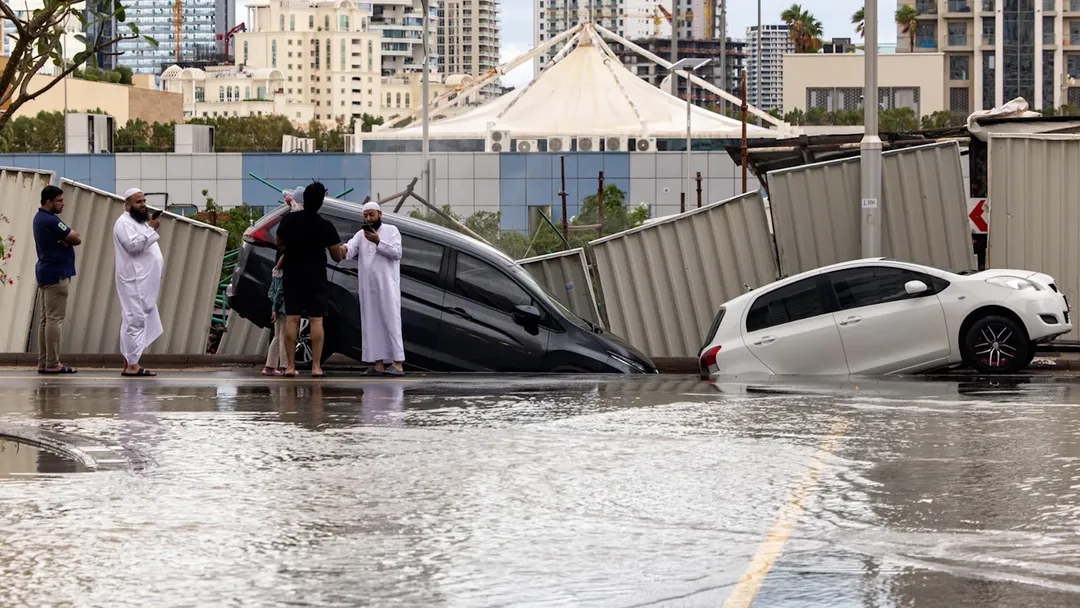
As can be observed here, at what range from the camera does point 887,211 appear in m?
18.1

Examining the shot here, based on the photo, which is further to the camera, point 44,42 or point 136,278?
point 136,278

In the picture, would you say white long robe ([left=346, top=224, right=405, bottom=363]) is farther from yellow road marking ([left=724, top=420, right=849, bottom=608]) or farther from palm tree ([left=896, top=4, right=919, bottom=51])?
palm tree ([left=896, top=4, right=919, bottom=51])

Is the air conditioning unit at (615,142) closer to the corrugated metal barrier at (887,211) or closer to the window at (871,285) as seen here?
the corrugated metal barrier at (887,211)

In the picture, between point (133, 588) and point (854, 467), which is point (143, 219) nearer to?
point (854, 467)

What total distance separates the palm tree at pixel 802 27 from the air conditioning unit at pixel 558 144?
69946mm

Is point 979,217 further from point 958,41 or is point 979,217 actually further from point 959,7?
point 958,41

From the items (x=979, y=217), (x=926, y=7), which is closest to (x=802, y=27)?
(x=926, y=7)

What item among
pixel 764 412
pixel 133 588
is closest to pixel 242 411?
pixel 764 412

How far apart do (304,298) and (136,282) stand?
1.61m

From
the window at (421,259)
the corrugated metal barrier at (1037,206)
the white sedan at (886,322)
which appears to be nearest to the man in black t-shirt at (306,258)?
the window at (421,259)

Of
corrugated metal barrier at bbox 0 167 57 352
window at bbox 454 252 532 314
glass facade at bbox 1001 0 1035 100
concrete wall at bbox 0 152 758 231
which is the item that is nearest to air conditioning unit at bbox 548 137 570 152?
concrete wall at bbox 0 152 758 231

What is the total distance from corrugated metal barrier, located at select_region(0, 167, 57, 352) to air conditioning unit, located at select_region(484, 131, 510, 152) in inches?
2812

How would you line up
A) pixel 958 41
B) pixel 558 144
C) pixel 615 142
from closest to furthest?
pixel 615 142 → pixel 558 144 → pixel 958 41

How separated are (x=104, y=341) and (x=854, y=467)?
11.1 metres
